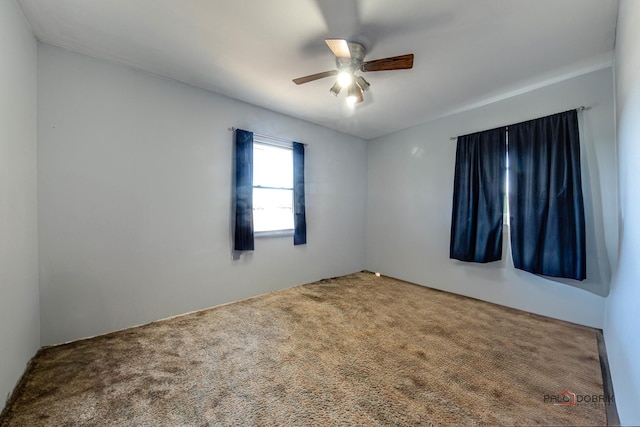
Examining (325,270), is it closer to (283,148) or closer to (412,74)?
(283,148)

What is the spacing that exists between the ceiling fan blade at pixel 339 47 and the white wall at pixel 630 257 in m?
1.57

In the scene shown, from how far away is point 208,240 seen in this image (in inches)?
112

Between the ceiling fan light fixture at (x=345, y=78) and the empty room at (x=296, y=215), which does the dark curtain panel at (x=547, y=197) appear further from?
the ceiling fan light fixture at (x=345, y=78)

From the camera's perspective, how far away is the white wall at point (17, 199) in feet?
4.72

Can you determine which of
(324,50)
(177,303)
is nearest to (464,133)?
(324,50)

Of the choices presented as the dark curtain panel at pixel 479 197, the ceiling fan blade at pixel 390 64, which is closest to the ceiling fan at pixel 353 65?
the ceiling fan blade at pixel 390 64

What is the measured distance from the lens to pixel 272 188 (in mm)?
3447

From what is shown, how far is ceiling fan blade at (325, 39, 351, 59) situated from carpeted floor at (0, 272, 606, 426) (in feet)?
7.65

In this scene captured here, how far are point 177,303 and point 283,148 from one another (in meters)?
2.35

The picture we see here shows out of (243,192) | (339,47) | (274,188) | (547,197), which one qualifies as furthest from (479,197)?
(243,192)

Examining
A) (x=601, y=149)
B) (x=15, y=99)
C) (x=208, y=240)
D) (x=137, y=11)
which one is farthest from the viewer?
(x=208, y=240)

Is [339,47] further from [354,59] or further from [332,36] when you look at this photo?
[354,59]

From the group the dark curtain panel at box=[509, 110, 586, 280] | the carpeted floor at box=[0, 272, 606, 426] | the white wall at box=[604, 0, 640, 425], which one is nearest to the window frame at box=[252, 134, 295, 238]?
the carpeted floor at box=[0, 272, 606, 426]

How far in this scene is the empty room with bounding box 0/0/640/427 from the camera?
4.95 ft
